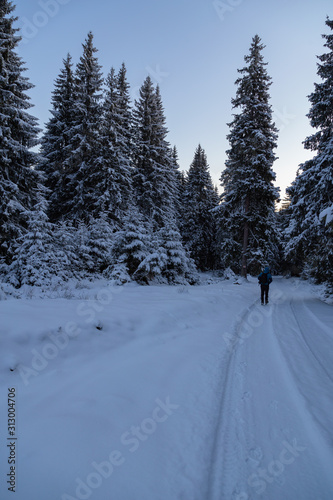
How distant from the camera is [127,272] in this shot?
41.9 feet

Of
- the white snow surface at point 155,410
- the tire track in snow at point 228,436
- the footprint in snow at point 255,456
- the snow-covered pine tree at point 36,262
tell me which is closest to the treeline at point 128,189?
the snow-covered pine tree at point 36,262

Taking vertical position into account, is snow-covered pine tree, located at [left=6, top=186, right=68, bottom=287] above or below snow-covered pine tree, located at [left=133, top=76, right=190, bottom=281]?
below

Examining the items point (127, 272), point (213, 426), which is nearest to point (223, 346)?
point (213, 426)

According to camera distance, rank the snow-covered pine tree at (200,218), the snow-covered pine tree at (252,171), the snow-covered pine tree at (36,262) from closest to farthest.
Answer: the snow-covered pine tree at (36,262)
the snow-covered pine tree at (252,171)
the snow-covered pine tree at (200,218)

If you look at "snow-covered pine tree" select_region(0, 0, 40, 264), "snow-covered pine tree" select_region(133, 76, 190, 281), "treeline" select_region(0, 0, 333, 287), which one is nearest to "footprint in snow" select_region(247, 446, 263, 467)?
"treeline" select_region(0, 0, 333, 287)

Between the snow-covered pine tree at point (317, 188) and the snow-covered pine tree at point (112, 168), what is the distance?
12.9 m

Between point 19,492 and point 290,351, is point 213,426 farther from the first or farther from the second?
point 290,351

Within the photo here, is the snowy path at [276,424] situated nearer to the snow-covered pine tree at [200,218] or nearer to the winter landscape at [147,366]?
the winter landscape at [147,366]

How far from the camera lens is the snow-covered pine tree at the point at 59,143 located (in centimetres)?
2172

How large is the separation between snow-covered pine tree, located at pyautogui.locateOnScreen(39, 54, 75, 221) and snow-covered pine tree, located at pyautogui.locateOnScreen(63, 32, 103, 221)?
16.9 inches

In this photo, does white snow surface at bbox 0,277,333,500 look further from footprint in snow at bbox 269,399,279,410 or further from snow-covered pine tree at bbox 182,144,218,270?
snow-covered pine tree at bbox 182,144,218,270

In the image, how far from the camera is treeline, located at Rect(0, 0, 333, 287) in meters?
12.8

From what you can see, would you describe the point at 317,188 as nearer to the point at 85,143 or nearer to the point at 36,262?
the point at 36,262

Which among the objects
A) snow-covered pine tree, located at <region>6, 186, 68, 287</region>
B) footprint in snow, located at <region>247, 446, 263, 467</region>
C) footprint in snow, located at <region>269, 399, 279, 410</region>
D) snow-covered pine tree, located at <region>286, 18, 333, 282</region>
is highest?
snow-covered pine tree, located at <region>286, 18, 333, 282</region>
